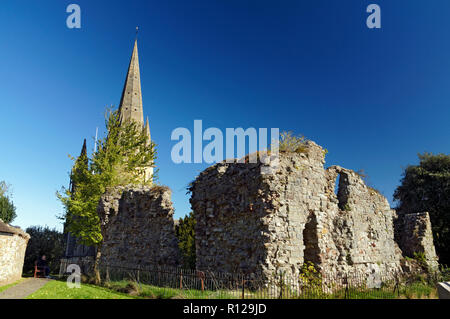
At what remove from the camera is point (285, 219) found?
32.8 ft

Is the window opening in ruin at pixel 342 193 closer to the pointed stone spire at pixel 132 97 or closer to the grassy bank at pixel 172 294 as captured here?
the grassy bank at pixel 172 294

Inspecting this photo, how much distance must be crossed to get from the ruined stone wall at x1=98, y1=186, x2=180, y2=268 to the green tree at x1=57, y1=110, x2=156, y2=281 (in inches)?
146

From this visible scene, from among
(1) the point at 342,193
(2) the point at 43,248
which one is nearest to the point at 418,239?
(1) the point at 342,193

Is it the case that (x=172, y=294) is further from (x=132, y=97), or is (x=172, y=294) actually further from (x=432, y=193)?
(x=132, y=97)

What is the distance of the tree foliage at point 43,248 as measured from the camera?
2717 cm

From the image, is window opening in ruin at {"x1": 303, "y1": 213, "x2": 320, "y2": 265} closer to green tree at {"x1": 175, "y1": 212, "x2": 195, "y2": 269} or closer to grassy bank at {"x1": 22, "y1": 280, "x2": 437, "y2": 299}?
grassy bank at {"x1": 22, "y1": 280, "x2": 437, "y2": 299}

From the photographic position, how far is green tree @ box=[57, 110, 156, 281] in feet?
66.6

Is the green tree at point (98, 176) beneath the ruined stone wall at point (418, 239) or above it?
above

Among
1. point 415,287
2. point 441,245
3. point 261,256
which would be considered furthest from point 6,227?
point 441,245

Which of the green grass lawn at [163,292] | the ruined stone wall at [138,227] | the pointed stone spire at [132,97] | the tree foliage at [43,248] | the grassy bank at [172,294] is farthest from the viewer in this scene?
the pointed stone spire at [132,97]

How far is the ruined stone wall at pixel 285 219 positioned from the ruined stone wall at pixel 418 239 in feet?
12.0

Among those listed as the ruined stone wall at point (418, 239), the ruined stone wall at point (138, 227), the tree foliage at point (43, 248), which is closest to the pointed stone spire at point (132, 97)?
the tree foliage at point (43, 248)
